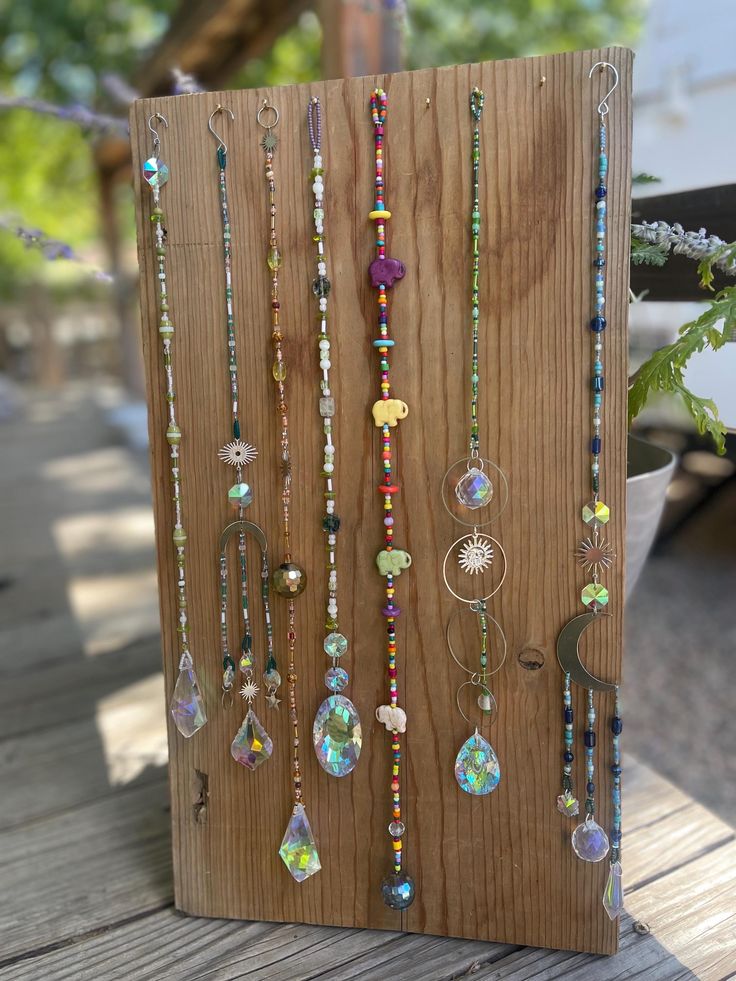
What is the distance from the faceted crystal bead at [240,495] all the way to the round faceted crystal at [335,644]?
18cm

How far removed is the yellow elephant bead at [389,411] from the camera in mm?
→ 853

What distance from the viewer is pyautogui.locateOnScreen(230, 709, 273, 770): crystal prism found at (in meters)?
0.95

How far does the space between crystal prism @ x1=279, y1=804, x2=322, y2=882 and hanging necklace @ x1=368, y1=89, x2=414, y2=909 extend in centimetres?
9

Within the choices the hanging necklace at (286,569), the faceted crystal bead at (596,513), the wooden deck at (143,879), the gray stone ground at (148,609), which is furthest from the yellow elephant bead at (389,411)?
the gray stone ground at (148,609)

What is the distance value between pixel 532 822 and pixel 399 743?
0.18m

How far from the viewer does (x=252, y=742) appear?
95 cm

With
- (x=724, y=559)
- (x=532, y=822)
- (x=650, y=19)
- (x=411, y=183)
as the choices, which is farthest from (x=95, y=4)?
(x=532, y=822)

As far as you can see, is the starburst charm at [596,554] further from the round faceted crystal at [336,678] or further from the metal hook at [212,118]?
the metal hook at [212,118]

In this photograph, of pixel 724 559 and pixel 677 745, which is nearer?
pixel 677 745

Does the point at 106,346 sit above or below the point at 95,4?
below

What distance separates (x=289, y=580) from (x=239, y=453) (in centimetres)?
16

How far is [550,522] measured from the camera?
34.1 inches

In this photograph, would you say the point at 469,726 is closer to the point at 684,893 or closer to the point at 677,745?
the point at 684,893

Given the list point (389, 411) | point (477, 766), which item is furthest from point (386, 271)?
Answer: point (477, 766)
